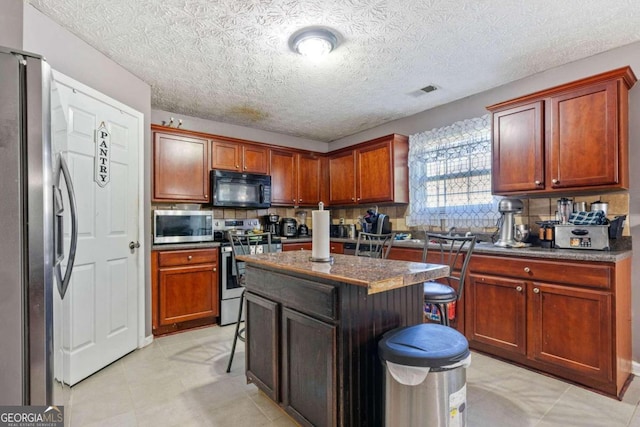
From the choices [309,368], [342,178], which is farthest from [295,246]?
[309,368]

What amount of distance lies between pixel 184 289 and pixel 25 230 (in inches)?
91.2

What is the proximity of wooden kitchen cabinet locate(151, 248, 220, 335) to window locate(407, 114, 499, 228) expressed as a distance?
95.9 inches

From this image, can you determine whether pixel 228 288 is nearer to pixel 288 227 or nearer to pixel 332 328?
pixel 288 227

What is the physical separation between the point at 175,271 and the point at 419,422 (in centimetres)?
272

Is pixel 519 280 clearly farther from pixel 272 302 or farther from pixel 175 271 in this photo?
pixel 175 271

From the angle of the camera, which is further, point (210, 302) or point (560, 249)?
point (210, 302)

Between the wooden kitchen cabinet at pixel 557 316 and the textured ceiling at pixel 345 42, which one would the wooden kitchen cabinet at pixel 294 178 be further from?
the wooden kitchen cabinet at pixel 557 316

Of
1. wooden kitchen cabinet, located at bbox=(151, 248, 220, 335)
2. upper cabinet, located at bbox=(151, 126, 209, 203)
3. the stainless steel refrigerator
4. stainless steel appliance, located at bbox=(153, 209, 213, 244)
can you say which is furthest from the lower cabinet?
upper cabinet, located at bbox=(151, 126, 209, 203)

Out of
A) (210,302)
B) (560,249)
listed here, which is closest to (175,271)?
(210,302)

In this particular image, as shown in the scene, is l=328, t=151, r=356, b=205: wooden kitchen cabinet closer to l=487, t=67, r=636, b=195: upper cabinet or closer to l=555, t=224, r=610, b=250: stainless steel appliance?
l=487, t=67, r=636, b=195: upper cabinet

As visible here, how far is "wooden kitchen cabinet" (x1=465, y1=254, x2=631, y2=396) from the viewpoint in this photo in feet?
6.64

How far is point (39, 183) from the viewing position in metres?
1.14

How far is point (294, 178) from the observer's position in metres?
4.61

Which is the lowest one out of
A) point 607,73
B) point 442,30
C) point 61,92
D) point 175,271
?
point 175,271
